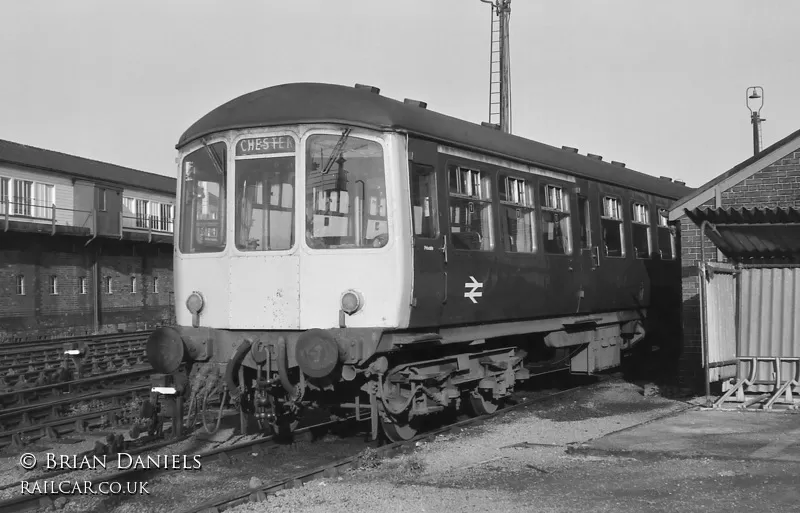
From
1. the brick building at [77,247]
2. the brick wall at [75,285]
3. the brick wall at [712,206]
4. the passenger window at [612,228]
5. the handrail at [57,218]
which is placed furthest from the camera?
the handrail at [57,218]

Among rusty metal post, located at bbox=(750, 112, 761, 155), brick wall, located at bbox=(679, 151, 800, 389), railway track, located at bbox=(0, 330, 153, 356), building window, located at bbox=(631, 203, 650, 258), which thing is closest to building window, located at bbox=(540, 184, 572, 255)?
brick wall, located at bbox=(679, 151, 800, 389)

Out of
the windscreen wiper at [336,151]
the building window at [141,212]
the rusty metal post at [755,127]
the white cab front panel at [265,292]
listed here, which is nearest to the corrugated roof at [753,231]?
the windscreen wiper at [336,151]

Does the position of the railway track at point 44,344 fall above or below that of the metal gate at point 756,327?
below

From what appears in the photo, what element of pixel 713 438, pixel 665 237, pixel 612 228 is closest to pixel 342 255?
pixel 713 438

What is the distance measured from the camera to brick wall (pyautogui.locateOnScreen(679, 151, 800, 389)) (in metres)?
11.6

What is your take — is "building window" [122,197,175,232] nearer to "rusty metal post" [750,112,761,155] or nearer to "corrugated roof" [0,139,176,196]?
"corrugated roof" [0,139,176,196]

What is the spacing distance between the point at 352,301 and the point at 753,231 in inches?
210

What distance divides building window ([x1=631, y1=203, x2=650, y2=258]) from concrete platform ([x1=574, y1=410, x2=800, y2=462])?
3.93 m

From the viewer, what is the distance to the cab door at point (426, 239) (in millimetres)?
8297

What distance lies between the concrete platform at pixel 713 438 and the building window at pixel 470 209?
2309 mm

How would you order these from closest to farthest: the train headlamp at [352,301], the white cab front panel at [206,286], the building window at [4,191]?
1. the train headlamp at [352,301]
2. the white cab front panel at [206,286]
3. the building window at [4,191]

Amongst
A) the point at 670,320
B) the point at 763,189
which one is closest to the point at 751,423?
the point at 763,189

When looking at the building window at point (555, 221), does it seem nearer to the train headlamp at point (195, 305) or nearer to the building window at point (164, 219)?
the train headlamp at point (195, 305)

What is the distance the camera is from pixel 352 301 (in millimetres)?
8109
